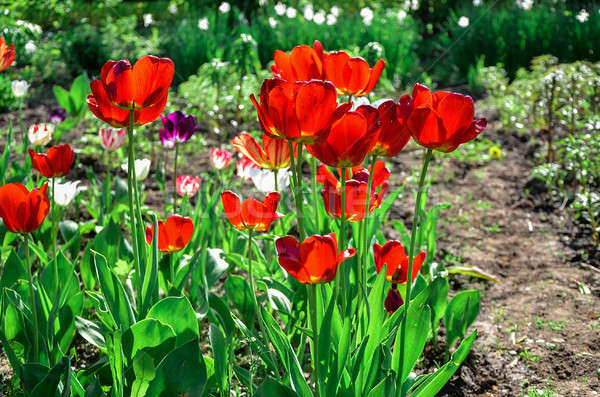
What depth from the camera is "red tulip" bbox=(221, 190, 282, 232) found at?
4.39 feet

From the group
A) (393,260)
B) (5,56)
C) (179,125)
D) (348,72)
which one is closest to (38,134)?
(5,56)

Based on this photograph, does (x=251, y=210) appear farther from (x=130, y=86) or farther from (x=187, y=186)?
(x=187, y=186)

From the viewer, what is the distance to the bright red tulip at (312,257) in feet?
3.63

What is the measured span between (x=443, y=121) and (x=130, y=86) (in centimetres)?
63

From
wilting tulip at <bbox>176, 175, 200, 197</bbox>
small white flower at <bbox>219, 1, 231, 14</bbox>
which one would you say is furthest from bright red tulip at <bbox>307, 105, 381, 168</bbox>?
small white flower at <bbox>219, 1, 231, 14</bbox>

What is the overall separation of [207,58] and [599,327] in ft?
14.3

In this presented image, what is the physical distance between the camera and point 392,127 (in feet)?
3.94

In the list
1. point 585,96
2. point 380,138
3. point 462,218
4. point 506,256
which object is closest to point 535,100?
point 585,96

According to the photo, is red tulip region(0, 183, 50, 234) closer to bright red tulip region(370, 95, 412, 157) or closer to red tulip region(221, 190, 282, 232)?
red tulip region(221, 190, 282, 232)

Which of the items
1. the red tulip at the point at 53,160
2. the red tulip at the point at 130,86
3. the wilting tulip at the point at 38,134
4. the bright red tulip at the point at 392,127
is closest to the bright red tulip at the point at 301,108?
the bright red tulip at the point at 392,127

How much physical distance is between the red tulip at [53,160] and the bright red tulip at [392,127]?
939 millimetres

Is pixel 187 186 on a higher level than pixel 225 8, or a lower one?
lower

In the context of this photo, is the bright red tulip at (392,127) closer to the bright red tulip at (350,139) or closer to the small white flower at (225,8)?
the bright red tulip at (350,139)

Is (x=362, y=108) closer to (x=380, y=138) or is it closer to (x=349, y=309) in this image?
(x=380, y=138)
